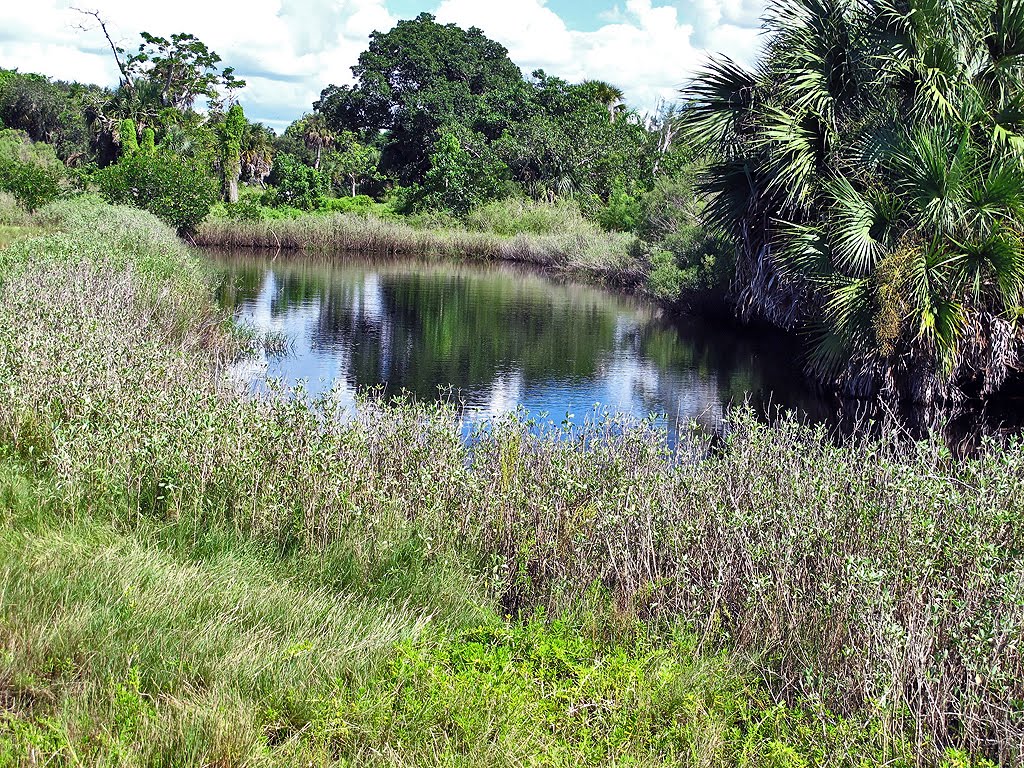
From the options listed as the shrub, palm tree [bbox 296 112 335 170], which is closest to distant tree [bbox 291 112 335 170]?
palm tree [bbox 296 112 335 170]

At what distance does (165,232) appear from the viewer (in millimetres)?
26859

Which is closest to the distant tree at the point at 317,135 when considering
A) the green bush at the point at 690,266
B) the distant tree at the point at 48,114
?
the distant tree at the point at 48,114

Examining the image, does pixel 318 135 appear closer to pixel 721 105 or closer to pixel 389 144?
pixel 389 144

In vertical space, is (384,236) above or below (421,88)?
below

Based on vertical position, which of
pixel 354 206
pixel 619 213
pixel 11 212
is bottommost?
pixel 11 212

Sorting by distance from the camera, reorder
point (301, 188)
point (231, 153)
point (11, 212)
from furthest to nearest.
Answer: point (231, 153), point (301, 188), point (11, 212)

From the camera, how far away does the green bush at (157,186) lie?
3766 centimetres

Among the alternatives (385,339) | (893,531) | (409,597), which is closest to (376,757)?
(409,597)

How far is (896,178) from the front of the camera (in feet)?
45.1

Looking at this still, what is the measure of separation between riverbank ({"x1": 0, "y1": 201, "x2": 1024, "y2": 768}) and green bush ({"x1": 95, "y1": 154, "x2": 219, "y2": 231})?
31802mm

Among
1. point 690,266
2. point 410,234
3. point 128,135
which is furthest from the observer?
point 128,135

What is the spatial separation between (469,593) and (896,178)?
10.6m

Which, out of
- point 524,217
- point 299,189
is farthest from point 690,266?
point 299,189

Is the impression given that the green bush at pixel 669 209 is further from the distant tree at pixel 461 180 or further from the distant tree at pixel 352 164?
the distant tree at pixel 352 164
